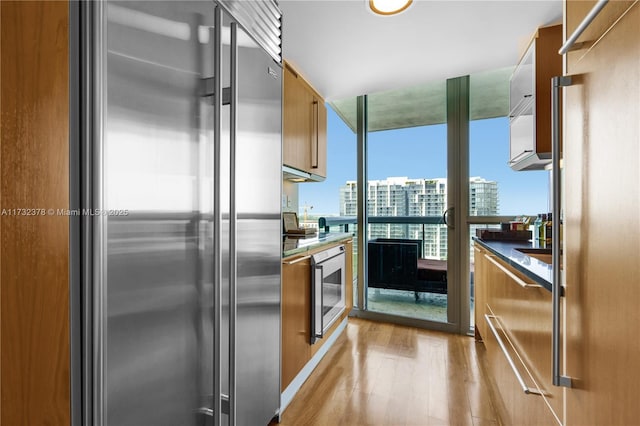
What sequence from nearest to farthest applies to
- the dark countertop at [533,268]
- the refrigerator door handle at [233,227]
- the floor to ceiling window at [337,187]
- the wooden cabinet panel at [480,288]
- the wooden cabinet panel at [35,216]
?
the wooden cabinet panel at [35,216], the dark countertop at [533,268], the refrigerator door handle at [233,227], the wooden cabinet panel at [480,288], the floor to ceiling window at [337,187]

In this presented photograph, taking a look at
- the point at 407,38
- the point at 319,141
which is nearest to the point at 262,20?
the point at 407,38

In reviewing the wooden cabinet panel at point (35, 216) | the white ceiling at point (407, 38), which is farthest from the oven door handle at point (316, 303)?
the white ceiling at point (407, 38)

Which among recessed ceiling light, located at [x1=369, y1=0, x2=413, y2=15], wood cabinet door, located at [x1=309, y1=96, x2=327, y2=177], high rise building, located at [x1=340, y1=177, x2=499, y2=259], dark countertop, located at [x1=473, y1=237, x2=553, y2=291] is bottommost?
dark countertop, located at [x1=473, y1=237, x2=553, y2=291]

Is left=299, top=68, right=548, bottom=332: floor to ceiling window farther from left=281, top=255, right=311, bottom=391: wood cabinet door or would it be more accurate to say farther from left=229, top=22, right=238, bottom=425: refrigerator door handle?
left=229, top=22, right=238, bottom=425: refrigerator door handle

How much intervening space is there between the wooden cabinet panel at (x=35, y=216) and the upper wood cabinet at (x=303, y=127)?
1.50 m

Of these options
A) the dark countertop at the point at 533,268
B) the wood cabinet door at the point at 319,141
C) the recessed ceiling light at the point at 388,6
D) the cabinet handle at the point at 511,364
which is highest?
the recessed ceiling light at the point at 388,6

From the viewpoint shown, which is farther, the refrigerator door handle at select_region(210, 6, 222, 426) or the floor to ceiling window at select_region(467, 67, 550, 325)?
the floor to ceiling window at select_region(467, 67, 550, 325)

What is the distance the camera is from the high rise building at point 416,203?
278 centimetres

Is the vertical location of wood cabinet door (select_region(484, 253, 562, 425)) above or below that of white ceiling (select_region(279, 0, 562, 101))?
below

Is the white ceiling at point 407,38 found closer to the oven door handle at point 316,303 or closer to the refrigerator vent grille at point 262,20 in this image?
the refrigerator vent grille at point 262,20

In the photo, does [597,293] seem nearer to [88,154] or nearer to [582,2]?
[582,2]

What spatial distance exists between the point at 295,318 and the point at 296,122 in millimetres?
1421

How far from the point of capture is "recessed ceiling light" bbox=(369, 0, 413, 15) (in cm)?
153

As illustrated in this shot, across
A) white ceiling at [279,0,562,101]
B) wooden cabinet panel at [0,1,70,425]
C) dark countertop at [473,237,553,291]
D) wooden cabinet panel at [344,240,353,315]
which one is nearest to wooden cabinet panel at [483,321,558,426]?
dark countertop at [473,237,553,291]
